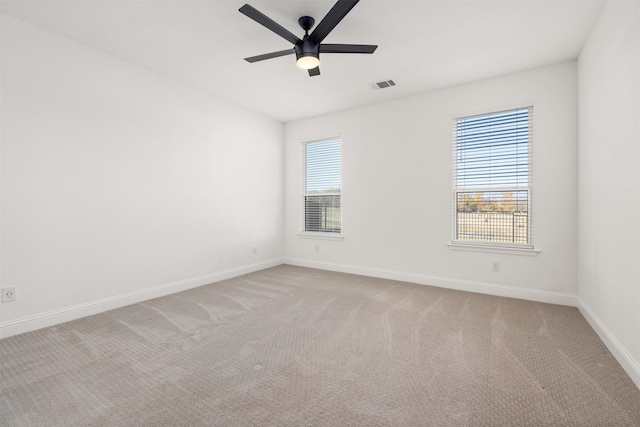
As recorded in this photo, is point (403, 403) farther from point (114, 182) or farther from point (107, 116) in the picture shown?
point (107, 116)

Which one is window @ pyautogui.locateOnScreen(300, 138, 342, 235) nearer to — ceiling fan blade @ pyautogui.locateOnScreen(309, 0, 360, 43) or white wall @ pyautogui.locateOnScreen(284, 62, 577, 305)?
white wall @ pyautogui.locateOnScreen(284, 62, 577, 305)

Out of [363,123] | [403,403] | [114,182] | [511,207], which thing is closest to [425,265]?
[511,207]

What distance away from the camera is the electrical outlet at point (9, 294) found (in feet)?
8.32

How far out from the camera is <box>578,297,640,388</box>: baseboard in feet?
6.15

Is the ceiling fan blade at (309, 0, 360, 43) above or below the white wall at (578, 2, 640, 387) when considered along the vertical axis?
above

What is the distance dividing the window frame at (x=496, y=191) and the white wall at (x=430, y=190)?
56mm

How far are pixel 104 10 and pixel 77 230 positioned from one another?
6.75 feet

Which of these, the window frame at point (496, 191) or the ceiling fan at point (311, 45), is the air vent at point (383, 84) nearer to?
the window frame at point (496, 191)

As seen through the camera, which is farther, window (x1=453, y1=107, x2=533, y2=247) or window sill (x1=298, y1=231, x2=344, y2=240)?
window sill (x1=298, y1=231, x2=344, y2=240)

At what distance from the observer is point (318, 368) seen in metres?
2.04

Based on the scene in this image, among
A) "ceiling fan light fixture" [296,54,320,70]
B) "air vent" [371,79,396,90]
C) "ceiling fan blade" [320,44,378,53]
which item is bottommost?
"ceiling fan light fixture" [296,54,320,70]

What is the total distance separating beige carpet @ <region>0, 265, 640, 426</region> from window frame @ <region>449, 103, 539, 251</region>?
0.72 metres

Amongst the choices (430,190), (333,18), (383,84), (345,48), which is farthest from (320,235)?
(333,18)

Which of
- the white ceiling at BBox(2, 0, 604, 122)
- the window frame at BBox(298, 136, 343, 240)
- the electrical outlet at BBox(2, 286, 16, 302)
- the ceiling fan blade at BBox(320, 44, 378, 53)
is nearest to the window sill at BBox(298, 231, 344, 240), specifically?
the window frame at BBox(298, 136, 343, 240)
